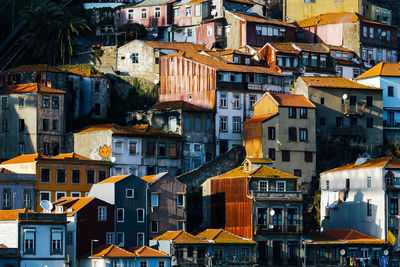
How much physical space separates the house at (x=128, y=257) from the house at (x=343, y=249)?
13.9 m

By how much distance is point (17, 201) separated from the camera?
106 metres

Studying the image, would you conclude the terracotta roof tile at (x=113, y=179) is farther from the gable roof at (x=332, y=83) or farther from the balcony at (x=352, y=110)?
the balcony at (x=352, y=110)

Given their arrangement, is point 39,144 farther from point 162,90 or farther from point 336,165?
point 336,165

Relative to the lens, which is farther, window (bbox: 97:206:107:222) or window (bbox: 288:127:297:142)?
window (bbox: 288:127:297:142)

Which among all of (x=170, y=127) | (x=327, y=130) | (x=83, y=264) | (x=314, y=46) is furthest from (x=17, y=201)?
(x=314, y=46)

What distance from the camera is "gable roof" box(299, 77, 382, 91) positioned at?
121m

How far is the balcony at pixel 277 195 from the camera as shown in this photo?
10475 centimetres

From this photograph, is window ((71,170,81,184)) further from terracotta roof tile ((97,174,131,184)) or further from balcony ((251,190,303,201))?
balcony ((251,190,303,201))

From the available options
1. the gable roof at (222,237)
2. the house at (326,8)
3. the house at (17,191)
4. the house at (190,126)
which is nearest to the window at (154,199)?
the gable roof at (222,237)

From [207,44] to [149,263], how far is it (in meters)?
44.0

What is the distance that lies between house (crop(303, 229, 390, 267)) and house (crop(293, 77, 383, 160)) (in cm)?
1302

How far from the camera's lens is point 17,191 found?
106 meters

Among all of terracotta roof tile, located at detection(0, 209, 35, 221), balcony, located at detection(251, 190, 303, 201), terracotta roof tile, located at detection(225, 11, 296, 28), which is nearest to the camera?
terracotta roof tile, located at detection(0, 209, 35, 221)

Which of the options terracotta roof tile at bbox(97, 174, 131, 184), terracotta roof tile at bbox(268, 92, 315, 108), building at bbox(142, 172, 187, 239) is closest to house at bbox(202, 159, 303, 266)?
building at bbox(142, 172, 187, 239)
